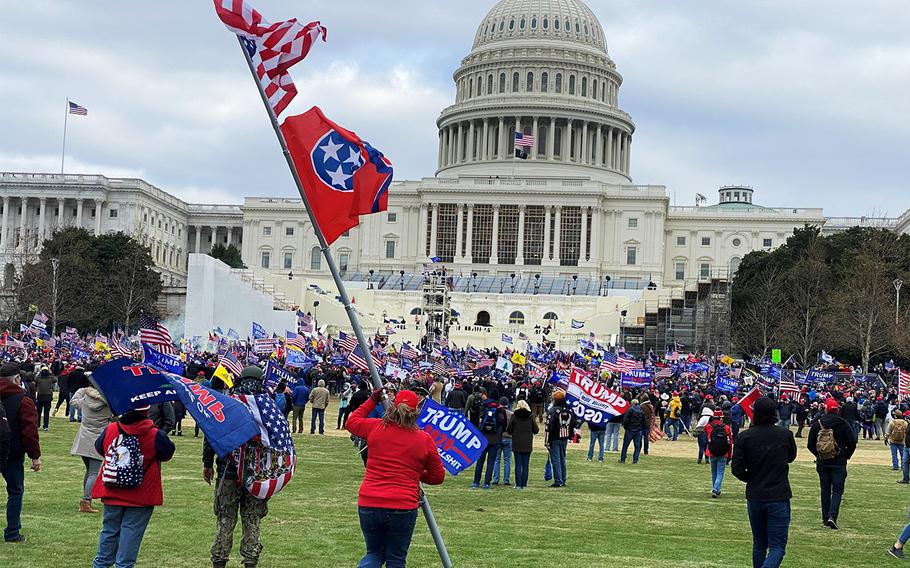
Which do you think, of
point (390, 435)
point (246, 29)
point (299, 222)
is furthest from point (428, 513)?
point (299, 222)

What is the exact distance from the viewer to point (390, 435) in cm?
1106

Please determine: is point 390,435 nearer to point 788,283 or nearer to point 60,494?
point 60,494

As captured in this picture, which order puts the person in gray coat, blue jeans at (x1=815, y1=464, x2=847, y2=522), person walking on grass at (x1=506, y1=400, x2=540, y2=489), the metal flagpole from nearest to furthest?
the metal flagpole
the person in gray coat
blue jeans at (x1=815, y1=464, x2=847, y2=522)
person walking on grass at (x1=506, y1=400, x2=540, y2=489)

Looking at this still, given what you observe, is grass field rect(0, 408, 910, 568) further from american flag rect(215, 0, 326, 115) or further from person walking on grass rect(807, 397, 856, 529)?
american flag rect(215, 0, 326, 115)

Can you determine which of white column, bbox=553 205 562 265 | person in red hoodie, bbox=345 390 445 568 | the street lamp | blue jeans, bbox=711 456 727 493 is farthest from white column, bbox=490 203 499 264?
person in red hoodie, bbox=345 390 445 568

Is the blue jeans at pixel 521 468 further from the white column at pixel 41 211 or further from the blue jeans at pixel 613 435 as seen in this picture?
the white column at pixel 41 211

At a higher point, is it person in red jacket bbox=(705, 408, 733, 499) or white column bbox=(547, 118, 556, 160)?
white column bbox=(547, 118, 556, 160)

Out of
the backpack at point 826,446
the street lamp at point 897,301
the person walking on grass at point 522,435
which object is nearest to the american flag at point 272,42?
the backpack at point 826,446

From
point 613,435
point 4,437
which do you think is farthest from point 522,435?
point 613,435

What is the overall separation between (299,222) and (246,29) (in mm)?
122701

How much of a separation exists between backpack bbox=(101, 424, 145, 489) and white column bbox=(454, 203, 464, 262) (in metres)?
114

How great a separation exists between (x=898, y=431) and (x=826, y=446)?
1080cm

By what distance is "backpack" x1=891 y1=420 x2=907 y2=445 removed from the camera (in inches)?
1074

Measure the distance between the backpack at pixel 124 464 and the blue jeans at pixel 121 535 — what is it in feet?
0.81
